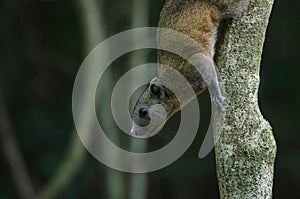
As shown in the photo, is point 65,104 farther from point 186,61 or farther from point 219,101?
point 219,101

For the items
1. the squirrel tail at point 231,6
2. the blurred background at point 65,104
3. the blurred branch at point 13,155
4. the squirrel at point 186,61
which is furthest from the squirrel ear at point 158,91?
the blurred branch at point 13,155

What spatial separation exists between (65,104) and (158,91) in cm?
318

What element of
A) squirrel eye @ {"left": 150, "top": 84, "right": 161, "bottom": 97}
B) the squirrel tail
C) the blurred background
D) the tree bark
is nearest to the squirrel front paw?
the tree bark

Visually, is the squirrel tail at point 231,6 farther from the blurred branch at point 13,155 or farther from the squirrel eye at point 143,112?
the blurred branch at point 13,155

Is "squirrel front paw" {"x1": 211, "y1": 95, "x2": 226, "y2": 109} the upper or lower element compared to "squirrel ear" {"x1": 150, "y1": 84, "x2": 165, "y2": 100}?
upper

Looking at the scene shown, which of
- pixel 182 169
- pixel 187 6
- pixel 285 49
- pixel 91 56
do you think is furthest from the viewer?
pixel 182 169

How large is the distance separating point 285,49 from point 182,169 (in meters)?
1.19

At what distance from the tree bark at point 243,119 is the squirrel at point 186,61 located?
0.30 feet

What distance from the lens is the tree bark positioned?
1.93 metres

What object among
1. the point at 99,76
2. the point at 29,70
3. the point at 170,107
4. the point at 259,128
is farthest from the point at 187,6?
the point at 29,70

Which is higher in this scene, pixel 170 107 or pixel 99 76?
pixel 170 107

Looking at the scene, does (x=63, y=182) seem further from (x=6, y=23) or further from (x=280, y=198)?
(x=280, y=198)

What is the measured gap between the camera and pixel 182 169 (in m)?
5.53

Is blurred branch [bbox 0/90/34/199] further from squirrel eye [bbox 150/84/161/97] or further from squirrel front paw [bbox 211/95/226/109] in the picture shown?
squirrel front paw [bbox 211/95/226/109]
